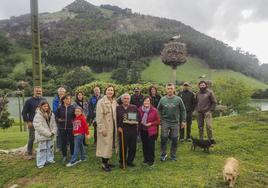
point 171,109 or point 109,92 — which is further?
point 171,109

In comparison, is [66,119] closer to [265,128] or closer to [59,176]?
[59,176]

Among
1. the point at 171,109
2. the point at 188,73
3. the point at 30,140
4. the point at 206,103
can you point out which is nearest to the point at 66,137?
the point at 30,140

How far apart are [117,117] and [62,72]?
85.0 meters

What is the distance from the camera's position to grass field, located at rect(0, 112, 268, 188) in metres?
8.33

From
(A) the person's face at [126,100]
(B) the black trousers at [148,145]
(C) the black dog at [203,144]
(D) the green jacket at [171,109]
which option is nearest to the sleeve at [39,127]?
(A) the person's face at [126,100]

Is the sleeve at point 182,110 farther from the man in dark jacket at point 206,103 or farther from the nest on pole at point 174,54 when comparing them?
the nest on pole at point 174,54

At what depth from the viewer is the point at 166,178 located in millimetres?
8445

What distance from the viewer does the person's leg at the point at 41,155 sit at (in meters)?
9.98

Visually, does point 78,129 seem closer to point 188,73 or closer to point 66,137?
point 66,137

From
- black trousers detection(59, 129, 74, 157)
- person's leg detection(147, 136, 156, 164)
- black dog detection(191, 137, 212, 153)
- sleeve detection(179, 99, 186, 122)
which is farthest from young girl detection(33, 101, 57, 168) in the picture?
black dog detection(191, 137, 212, 153)

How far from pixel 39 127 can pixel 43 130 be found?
0.48 feet

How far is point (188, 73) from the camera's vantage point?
90562 mm

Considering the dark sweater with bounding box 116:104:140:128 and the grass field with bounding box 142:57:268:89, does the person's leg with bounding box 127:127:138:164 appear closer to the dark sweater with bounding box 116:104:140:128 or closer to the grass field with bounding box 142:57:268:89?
the dark sweater with bounding box 116:104:140:128

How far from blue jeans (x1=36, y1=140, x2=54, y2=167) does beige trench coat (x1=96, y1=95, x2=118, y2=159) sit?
1.94m
